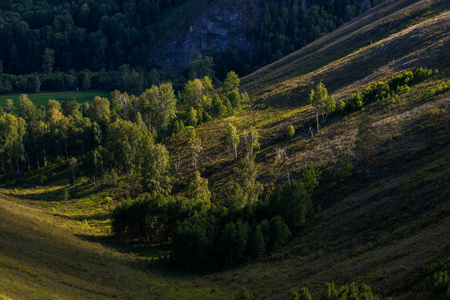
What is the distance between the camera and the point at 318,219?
62.4 m

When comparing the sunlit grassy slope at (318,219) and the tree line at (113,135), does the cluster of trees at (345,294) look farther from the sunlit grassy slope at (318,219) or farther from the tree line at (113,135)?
the tree line at (113,135)

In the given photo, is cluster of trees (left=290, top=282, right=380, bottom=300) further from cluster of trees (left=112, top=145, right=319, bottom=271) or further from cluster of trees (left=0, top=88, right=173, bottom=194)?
cluster of trees (left=0, top=88, right=173, bottom=194)

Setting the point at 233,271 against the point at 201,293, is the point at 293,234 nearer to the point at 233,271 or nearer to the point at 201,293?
the point at 233,271

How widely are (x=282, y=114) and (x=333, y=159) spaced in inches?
1488

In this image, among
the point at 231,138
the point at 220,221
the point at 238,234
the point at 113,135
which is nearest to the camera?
the point at 238,234

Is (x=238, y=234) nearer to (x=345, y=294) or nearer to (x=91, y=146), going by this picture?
(x=345, y=294)

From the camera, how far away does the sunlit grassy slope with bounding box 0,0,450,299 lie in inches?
1684

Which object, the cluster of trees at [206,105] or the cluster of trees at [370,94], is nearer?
the cluster of trees at [370,94]

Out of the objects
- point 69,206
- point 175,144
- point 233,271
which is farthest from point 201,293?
point 175,144

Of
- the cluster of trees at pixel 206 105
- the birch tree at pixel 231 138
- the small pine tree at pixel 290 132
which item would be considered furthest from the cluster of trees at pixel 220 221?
the cluster of trees at pixel 206 105

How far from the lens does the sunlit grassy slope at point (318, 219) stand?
4278cm

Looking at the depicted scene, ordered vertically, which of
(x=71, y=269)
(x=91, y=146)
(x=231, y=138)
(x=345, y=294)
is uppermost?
(x=91, y=146)

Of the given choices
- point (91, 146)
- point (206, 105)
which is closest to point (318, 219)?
point (206, 105)

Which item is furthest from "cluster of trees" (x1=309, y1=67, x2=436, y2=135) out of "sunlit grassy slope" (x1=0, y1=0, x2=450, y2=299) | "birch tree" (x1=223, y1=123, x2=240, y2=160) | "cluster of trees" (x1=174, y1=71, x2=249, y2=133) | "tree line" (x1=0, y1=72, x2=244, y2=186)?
"tree line" (x1=0, y1=72, x2=244, y2=186)
